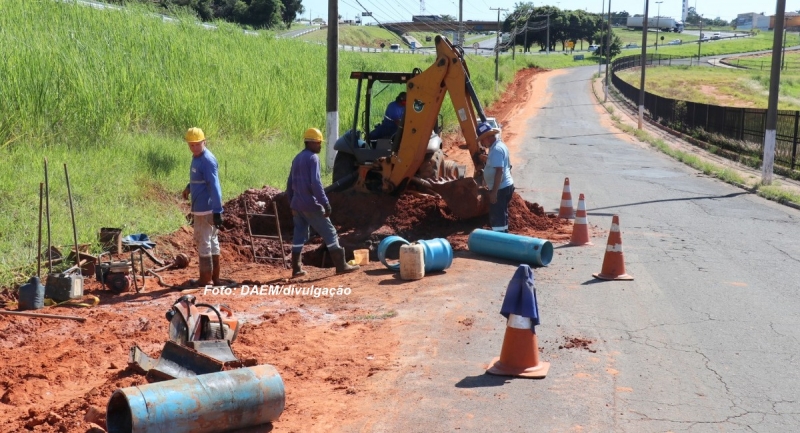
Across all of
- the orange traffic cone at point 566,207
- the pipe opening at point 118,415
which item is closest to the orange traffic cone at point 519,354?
the pipe opening at point 118,415

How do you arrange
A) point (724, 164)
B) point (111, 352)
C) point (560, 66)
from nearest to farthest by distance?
1. point (111, 352)
2. point (724, 164)
3. point (560, 66)

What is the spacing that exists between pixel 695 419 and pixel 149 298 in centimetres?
623

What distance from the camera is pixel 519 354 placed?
6852 mm

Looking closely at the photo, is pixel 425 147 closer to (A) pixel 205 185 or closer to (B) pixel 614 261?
(B) pixel 614 261

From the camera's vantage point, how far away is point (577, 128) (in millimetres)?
39562

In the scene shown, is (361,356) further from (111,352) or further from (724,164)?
(724,164)

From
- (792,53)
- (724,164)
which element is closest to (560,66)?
(792,53)

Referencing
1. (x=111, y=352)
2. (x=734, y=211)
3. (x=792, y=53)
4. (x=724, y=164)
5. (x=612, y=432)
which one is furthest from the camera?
(x=792, y=53)

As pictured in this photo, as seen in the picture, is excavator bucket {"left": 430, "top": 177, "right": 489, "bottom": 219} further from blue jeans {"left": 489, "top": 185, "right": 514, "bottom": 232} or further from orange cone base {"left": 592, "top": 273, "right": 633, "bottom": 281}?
orange cone base {"left": 592, "top": 273, "right": 633, "bottom": 281}

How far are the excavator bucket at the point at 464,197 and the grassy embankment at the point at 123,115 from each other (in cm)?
427

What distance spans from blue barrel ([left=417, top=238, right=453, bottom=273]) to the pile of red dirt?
188cm

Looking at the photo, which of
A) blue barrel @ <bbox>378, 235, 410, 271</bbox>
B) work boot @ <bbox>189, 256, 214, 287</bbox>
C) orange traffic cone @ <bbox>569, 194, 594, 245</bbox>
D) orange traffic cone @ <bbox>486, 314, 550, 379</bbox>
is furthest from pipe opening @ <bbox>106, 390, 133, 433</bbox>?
orange traffic cone @ <bbox>569, 194, 594, 245</bbox>

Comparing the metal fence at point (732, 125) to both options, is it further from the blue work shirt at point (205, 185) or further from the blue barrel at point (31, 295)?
the blue barrel at point (31, 295)

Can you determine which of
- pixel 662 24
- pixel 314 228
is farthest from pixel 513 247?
pixel 662 24
